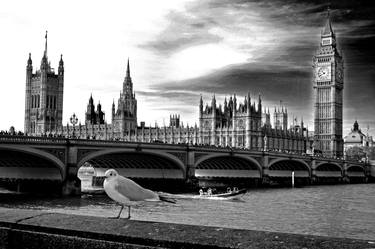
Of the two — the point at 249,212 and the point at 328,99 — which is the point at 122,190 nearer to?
the point at 249,212

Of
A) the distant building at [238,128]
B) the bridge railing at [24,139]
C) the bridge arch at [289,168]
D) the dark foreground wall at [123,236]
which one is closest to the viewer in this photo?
the dark foreground wall at [123,236]

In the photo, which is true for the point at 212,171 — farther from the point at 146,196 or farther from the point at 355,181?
the point at 146,196

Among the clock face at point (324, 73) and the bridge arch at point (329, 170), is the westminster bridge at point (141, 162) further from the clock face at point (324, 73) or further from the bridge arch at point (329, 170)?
the clock face at point (324, 73)

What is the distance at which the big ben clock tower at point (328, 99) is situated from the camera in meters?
132

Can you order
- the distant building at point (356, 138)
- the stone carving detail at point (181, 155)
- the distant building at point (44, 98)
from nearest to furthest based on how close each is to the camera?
the stone carving detail at point (181, 155) → the distant building at point (44, 98) → the distant building at point (356, 138)

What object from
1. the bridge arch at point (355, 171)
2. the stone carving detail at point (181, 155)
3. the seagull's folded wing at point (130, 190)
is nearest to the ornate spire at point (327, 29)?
the bridge arch at point (355, 171)

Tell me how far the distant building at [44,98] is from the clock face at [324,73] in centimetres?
6577

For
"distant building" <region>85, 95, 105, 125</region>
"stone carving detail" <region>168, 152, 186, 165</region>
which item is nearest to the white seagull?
"stone carving detail" <region>168, 152, 186, 165</region>

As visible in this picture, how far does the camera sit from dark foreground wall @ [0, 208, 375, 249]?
A: 3.96 metres

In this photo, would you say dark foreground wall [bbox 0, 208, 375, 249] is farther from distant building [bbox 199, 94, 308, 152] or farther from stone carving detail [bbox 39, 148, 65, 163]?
distant building [bbox 199, 94, 308, 152]

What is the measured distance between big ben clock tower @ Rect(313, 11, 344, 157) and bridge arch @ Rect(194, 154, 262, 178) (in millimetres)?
62823

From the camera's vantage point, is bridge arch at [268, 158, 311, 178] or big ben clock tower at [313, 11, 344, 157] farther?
big ben clock tower at [313, 11, 344, 157]

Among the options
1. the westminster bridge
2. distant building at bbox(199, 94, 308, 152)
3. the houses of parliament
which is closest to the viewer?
the westminster bridge

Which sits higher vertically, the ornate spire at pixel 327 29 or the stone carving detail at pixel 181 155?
the ornate spire at pixel 327 29
